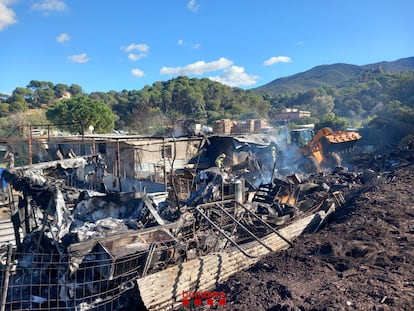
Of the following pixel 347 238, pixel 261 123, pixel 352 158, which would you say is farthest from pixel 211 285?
pixel 261 123

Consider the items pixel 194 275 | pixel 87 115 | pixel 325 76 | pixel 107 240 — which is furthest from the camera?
pixel 325 76

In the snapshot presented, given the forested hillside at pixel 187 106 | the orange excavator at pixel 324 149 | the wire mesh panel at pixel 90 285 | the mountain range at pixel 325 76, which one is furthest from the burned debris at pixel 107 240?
the mountain range at pixel 325 76

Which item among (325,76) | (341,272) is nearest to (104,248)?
(341,272)

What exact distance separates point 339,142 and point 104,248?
17.5 metres

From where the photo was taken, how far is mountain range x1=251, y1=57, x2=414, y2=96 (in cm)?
11844

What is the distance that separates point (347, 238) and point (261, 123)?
24.7 meters

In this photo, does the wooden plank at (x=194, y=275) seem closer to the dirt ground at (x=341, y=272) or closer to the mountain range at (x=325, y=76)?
the dirt ground at (x=341, y=272)

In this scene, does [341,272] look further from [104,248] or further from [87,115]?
[87,115]

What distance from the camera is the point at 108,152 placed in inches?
691

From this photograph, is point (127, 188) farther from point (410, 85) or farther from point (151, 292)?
point (410, 85)

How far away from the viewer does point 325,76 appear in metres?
129

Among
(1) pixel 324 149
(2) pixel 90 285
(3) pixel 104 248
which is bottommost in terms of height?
(2) pixel 90 285

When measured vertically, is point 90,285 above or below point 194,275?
above

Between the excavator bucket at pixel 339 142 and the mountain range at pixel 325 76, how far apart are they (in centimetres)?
9514
